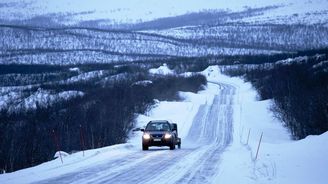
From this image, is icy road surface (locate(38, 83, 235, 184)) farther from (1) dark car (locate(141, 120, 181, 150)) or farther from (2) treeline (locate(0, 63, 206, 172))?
(2) treeline (locate(0, 63, 206, 172))

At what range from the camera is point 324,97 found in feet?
241

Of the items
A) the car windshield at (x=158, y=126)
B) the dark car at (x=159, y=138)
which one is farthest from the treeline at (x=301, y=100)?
the dark car at (x=159, y=138)

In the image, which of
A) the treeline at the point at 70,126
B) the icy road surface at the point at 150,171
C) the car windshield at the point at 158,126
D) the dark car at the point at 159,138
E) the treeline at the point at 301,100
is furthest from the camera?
the treeline at the point at 70,126

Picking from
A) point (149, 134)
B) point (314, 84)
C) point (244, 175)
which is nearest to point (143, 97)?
point (314, 84)

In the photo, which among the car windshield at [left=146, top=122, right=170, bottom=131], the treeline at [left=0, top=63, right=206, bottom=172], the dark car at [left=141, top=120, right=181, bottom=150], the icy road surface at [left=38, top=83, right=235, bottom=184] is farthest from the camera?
the treeline at [left=0, top=63, right=206, bottom=172]

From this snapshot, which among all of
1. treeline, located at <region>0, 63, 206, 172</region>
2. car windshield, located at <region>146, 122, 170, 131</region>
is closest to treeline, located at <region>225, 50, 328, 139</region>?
treeline, located at <region>0, 63, 206, 172</region>

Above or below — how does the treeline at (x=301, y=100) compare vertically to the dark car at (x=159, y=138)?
below

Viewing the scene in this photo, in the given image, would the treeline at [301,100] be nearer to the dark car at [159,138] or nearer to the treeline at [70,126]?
the treeline at [70,126]

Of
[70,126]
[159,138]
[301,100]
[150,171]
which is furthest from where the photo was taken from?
[70,126]

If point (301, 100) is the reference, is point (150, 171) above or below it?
above

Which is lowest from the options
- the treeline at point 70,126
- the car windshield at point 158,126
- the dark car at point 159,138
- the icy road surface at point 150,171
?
the treeline at point 70,126

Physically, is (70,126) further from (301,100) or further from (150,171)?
(150,171)

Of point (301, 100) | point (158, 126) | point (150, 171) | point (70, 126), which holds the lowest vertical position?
point (70, 126)

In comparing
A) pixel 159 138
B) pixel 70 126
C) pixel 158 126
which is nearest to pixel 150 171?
pixel 159 138
